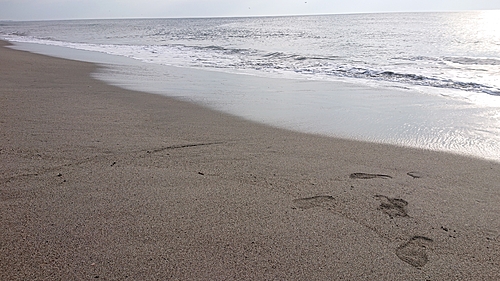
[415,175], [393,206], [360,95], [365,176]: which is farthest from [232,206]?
[360,95]

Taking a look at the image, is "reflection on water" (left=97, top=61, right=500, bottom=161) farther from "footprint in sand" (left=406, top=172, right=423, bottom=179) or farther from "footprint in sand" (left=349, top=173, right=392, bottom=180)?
"footprint in sand" (left=349, top=173, right=392, bottom=180)

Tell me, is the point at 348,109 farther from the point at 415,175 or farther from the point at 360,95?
the point at 415,175

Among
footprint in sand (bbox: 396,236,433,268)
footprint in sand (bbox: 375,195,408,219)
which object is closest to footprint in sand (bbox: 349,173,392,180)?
footprint in sand (bbox: 375,195,408,219)

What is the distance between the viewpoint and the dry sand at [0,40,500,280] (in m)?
1.95

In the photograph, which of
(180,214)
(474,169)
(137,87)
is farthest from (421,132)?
(137,87)

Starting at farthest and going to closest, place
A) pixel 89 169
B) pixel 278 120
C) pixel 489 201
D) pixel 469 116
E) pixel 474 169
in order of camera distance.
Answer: pixel 469 116 < pixel 278 120 < pixel 474 169 < pixel 89 169 < pixel 489 201

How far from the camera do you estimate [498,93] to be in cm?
724

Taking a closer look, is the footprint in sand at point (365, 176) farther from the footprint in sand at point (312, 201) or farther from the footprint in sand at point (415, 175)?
the footprint in sand at point (312, 201)

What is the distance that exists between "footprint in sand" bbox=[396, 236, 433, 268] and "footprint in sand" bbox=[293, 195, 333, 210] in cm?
64

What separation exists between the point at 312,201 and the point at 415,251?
80 centimetres

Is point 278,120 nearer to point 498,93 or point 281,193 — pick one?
point 281,193

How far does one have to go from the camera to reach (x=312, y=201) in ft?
8.89

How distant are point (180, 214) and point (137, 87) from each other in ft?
18.2

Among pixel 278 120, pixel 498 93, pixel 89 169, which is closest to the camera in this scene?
pixel 89 169
